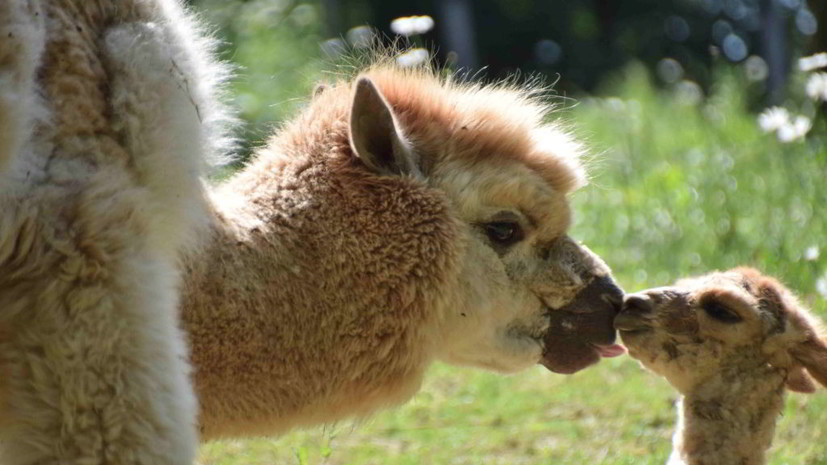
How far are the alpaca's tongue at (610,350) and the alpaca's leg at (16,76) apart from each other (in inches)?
102

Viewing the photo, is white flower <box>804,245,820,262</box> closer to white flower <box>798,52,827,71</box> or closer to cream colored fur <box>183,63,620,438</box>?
white flower <box>798,52,827,71</box>

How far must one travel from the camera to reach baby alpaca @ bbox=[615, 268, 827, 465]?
4723 mm

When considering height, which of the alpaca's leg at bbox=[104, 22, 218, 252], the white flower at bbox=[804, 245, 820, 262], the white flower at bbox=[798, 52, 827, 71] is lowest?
the white flower at bbox=[804, 245, 820, 262]

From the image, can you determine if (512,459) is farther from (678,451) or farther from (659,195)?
(659,195)

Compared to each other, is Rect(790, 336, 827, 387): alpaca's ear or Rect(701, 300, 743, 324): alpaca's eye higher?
Rect(701, 300, 743, 324): alpaca's eye

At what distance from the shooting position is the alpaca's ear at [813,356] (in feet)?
15.3

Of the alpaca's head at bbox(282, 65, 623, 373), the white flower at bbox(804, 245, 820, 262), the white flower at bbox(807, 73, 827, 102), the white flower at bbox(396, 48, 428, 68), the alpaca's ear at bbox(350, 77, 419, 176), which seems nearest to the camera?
the alpaca's ear at bbox(350, 77, 419, 176)

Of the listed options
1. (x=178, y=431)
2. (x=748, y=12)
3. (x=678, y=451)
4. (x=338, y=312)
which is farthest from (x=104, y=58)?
(x=748, y=12)

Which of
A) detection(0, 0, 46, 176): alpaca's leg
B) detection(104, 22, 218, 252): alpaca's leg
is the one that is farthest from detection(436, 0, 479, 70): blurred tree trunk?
detection(0, 0, 46, 176): alpaca's leg

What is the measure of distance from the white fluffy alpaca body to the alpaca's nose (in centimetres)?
216

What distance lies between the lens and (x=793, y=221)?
904 centimetres

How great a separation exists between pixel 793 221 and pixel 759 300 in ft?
14.6

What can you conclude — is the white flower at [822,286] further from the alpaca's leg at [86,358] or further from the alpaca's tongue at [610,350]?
the alpaca's leg at [86,358]

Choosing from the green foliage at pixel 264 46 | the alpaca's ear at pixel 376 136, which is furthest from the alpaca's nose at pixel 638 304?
the green foliage at pixel 264 46
